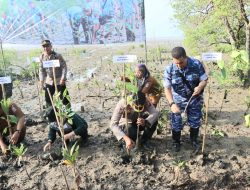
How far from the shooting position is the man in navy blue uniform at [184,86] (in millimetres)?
4289

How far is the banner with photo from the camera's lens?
5875 millimetres

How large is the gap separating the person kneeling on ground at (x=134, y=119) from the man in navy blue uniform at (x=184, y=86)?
1.06 feet

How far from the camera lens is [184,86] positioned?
4441 mm

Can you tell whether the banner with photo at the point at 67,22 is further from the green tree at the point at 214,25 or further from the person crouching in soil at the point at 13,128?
the green tree at the point at 214,25

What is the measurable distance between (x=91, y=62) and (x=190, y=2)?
7.25 metres

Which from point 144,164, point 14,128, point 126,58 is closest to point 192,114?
point 144,164

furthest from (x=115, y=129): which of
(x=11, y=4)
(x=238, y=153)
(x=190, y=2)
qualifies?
(x=190, y=2)

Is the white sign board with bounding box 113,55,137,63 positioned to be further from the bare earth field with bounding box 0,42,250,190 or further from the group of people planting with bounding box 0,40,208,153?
the bare earth field with bounding box 0,42,250,190

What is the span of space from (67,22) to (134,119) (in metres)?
2.64

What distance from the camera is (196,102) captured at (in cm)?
449

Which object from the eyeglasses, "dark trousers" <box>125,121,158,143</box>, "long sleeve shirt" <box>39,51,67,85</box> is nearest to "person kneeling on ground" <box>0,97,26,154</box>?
"long sleeve shirt" <box>39,51,67,85</box>

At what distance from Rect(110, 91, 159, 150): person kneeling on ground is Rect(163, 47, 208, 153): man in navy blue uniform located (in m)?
0.32

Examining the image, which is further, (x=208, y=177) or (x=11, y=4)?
(x=11, y=4)

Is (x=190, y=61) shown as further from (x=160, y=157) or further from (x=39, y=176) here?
(x=39, y=176)
